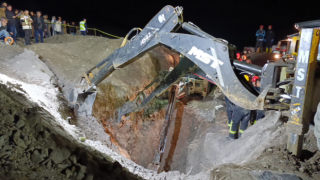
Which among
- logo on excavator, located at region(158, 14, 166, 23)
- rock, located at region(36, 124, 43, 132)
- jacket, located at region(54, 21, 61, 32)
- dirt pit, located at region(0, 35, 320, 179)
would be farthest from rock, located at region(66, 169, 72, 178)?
jacket, located at region(54, 21, 61, 32)

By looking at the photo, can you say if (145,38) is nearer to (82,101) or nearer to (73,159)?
(73,159)

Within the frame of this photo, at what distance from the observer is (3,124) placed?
2.89 m

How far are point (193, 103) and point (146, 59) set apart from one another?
3407mm

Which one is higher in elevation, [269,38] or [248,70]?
[269,38]

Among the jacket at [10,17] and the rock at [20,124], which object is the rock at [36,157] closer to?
the rock at [20,124]

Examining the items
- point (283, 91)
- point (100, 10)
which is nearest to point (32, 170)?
point (283, 91)

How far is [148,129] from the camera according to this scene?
9445 millimetres

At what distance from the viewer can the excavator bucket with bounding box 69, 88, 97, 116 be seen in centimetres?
652

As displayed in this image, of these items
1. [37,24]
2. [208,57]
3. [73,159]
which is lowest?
[73,159]

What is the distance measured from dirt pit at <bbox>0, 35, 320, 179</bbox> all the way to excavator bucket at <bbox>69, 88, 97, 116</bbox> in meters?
0.22

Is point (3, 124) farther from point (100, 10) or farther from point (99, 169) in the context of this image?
point (100, 10)

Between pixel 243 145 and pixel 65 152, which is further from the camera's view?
pixel 243 145

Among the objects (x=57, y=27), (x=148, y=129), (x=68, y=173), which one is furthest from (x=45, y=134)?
(x=57, y=27)

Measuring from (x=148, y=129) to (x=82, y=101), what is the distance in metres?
3.58
